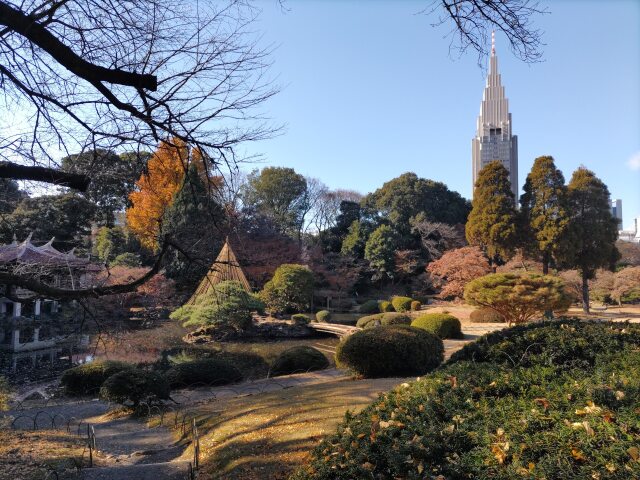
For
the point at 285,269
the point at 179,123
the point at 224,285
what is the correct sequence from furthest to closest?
the point at 285,269 < the point at 224,285 < the point at 179,123

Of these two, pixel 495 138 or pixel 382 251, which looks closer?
pixel 382 251

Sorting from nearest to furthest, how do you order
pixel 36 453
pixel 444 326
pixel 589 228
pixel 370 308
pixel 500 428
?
pixel 500 428, pixel 36 453, pixel 444 326, pixel 589 228, pixel 370 308

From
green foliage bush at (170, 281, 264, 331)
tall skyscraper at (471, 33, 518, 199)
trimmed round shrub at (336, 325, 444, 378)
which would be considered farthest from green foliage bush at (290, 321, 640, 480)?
tall skyscraper at (471, 33, 518, 199)

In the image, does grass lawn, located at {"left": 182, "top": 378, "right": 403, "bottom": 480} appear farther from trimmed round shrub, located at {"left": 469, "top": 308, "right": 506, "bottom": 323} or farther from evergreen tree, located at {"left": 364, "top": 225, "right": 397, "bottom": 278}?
evergreen tree, located at {"left": 364, "top": 225, "right": 397, "bottom": 278}

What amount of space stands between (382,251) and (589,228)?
12480 millimetres

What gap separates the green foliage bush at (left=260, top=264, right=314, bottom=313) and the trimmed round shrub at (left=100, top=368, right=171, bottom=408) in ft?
50.2

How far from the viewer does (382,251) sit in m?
30.8

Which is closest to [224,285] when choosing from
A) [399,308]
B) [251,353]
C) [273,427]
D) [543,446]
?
[251,353]

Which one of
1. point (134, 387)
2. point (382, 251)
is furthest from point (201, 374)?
point (382, 251)

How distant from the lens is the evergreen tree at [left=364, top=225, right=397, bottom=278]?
1212 inches

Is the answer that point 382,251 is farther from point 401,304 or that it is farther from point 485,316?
point 485,316

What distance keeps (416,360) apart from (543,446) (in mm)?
6365

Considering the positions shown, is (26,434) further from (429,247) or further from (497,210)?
(429,247)

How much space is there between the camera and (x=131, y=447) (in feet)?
20.3
